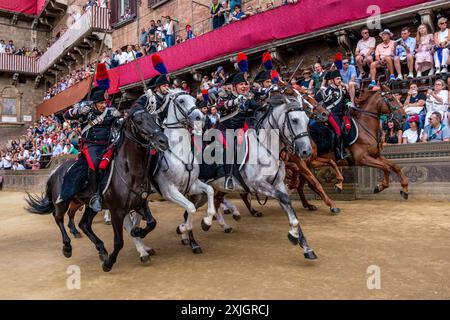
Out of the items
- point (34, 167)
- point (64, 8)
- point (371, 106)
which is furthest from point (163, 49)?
point (64, 8)

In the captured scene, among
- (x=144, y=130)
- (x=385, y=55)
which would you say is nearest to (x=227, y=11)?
(x=385, y=55)

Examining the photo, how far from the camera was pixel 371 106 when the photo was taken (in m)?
9.08

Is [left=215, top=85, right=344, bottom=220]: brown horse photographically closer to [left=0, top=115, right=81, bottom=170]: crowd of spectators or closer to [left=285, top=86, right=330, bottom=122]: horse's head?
[left=285, top=86, right=330, bottom=122]: horse's head

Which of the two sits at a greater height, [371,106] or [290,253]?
[371,106]

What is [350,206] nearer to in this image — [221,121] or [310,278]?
[221,121]

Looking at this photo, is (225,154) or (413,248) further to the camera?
→ (225,154)

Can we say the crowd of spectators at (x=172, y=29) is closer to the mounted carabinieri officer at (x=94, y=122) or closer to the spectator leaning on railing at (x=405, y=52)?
the spectator leaning on railing at (x=405, y=52)

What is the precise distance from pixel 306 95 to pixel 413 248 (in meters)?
3.27

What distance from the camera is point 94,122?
5.66m

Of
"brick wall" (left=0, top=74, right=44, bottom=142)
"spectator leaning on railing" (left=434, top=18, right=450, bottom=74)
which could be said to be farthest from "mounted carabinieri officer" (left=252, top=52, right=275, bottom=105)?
"brick wall" (left=0, top=74, right=44, bottom=142)

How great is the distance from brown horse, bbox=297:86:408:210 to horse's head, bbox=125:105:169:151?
4679mm

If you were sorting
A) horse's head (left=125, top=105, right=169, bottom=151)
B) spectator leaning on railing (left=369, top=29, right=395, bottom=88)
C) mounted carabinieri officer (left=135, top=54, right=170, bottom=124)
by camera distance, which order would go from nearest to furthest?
horse's head (left=125, top=105, right=169, bottom=151)
mounted carabinieri officer (left=135, top=54, right=170, bottom=124)
spectator leaning on railing (left=369, top=29, right=395, bottom=88)

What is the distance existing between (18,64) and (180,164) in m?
37.4

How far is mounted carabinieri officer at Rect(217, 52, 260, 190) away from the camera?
6.18 m
